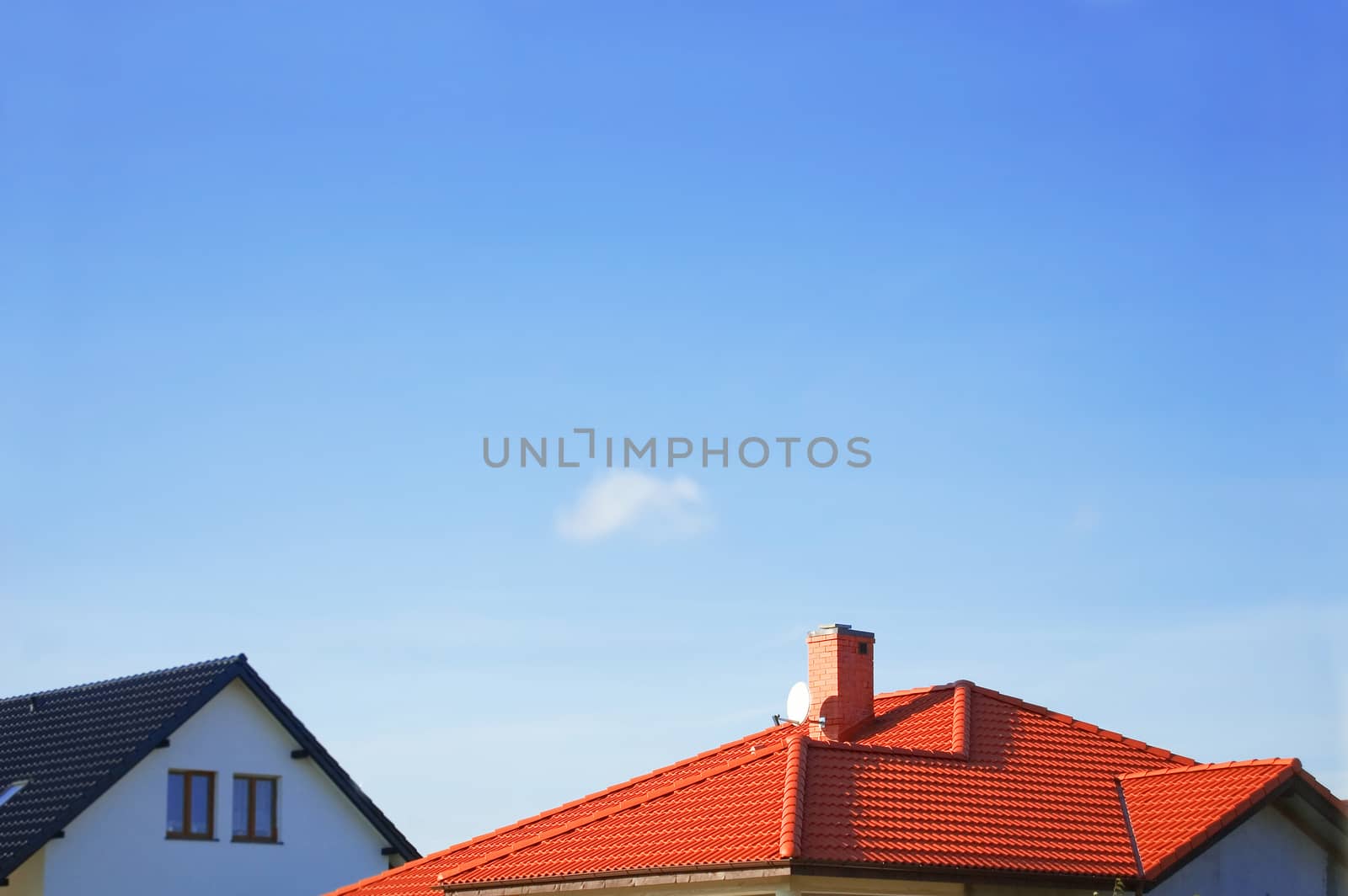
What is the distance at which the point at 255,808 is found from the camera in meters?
30.1

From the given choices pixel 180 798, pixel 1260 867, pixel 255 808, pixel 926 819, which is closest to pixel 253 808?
pixel 255 808

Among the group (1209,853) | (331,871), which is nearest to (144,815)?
(331,871)

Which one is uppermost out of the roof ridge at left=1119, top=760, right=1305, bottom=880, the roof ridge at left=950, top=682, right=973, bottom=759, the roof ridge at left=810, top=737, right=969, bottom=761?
the roof ridge at left=950, top=682, right=973, bottom=759

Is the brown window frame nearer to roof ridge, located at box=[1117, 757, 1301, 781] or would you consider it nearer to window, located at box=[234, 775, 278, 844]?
window, located at box=[234, 775, 278, 844]

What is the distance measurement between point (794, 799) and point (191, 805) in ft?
49.2

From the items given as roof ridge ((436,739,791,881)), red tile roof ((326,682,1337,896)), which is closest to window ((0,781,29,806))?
red tile roof ((326,682,1337,896))

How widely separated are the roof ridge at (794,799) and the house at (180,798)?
13.5 meters

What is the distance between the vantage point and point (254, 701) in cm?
3039

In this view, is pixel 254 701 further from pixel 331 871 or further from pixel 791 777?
pixel 791 777

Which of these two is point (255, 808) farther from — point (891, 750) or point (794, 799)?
point (794, 799)

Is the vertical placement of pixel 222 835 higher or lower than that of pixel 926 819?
higher

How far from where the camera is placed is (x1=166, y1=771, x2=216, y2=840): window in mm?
28953

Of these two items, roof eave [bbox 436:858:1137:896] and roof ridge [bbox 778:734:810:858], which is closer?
roof ridge [bbox 778:734:810:858]

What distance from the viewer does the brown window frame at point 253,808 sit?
2970 centimetres
